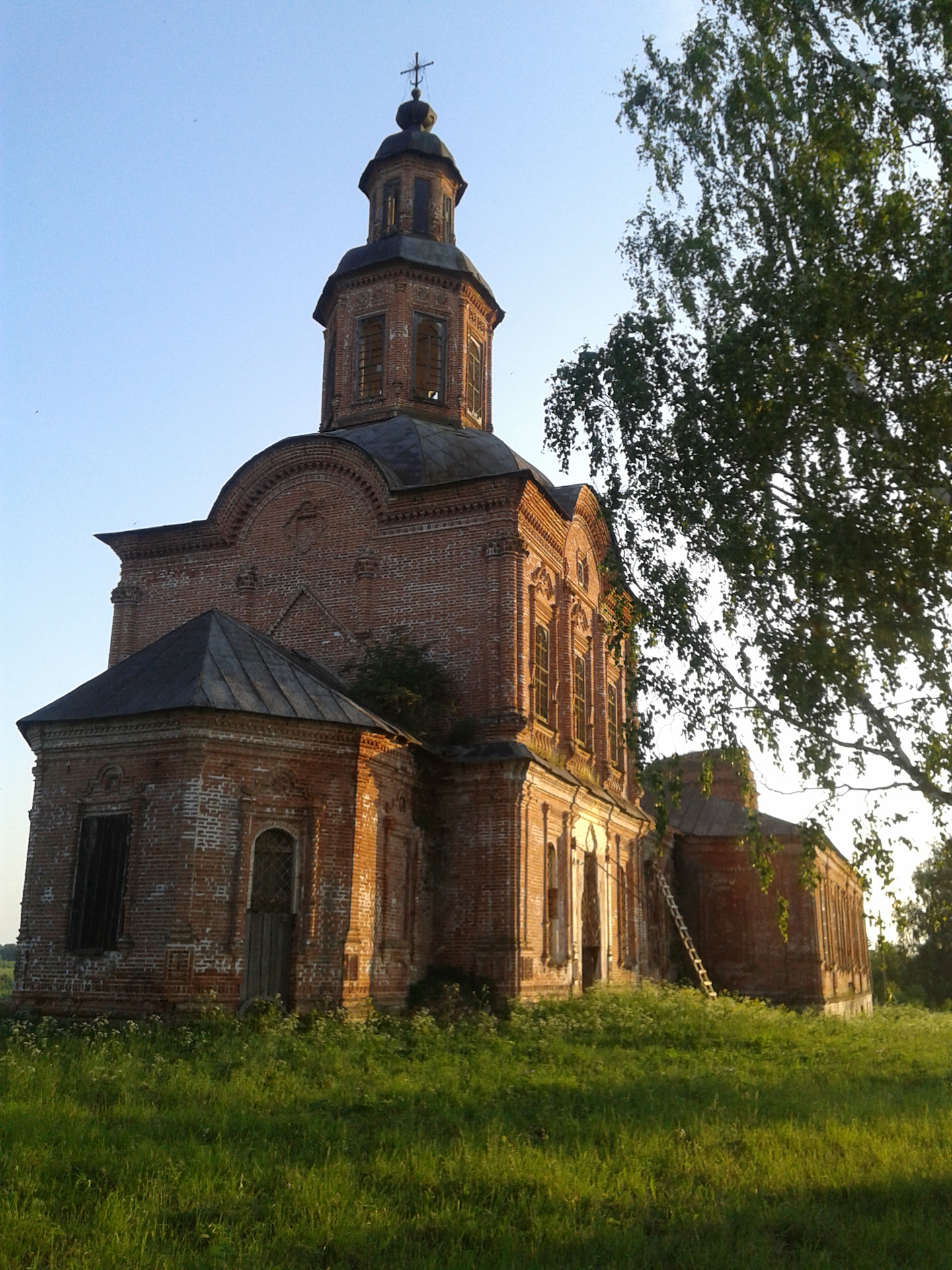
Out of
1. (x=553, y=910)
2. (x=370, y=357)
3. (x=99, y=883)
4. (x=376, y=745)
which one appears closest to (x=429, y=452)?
(x=370, y=357)

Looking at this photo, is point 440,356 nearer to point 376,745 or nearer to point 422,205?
point 422,205

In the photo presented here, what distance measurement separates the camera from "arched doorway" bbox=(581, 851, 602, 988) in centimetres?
1838

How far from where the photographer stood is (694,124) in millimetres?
12086

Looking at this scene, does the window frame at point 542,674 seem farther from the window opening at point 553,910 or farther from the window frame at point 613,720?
the window frame at point 613,720


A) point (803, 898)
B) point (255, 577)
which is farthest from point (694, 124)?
point (803, 898)

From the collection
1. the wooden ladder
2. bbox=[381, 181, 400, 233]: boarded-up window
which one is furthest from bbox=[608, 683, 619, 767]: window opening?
bbox=[381, 181, 400, 233]: boarded-up window

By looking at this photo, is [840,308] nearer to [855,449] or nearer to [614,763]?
[855,449]

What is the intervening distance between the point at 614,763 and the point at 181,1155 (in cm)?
1487

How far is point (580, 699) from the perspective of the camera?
20.0 meters

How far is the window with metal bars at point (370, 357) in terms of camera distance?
21.0m

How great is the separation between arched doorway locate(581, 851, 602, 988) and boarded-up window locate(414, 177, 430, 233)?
12815 millimetres

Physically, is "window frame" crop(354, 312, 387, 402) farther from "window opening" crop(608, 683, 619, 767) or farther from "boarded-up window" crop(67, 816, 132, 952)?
"boarded-up window" crop(67, 816, 132, 952)

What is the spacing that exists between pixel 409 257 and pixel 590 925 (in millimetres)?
12800

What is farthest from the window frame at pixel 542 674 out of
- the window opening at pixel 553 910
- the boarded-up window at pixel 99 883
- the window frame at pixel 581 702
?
the boarded-up window at pixel 99 883
